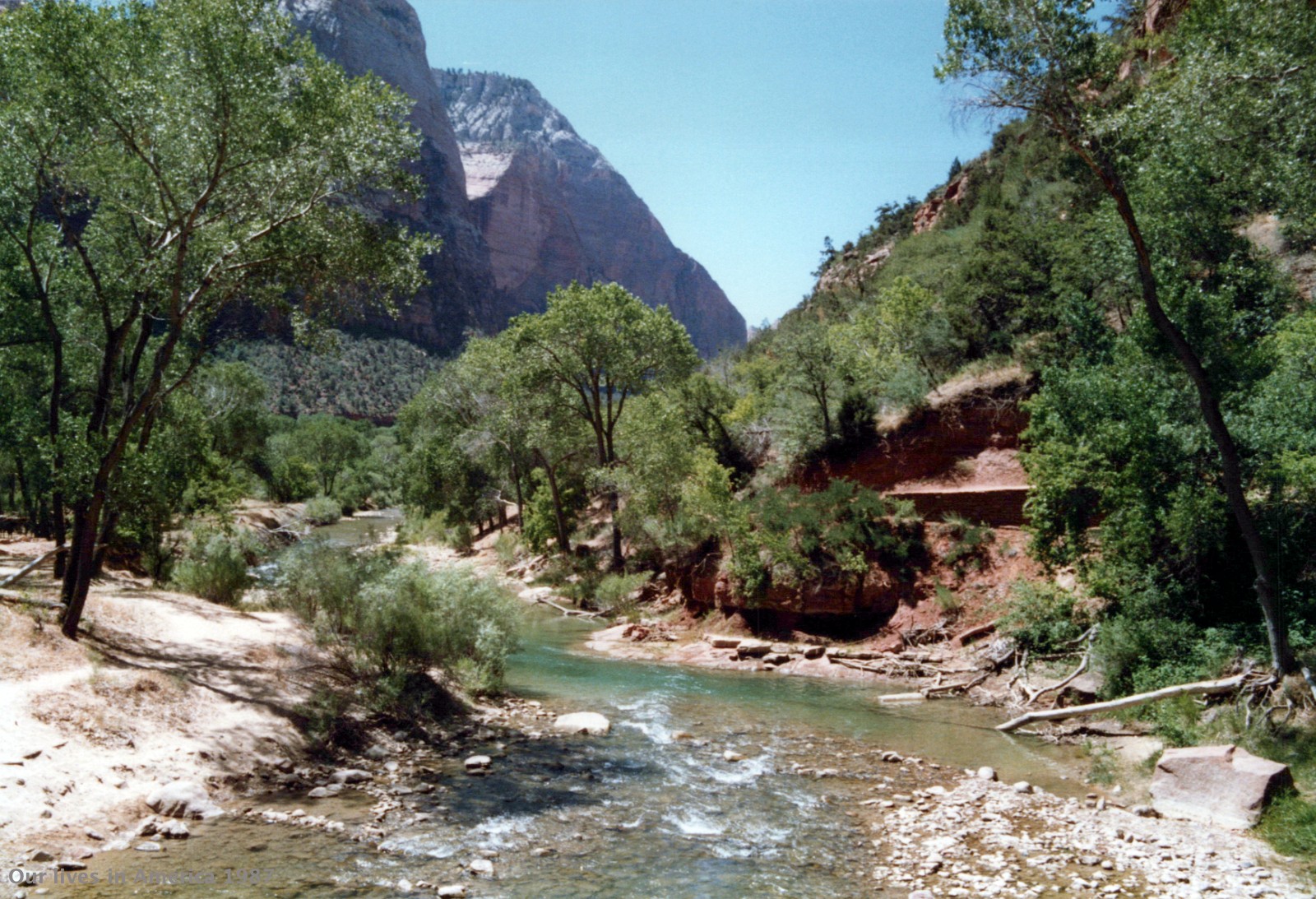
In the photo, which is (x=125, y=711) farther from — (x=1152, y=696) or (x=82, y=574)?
(x=1152, y=696)

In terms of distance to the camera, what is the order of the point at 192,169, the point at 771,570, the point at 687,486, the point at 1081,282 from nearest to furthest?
1. the point at 192,169
2. the point at 771,570
3. the point at 1081,282
4. the point at 687,486

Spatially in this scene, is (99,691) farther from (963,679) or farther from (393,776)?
(963,679)

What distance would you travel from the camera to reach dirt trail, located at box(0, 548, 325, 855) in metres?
8.30

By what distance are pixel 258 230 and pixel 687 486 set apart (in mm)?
17466

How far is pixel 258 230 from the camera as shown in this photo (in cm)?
1399

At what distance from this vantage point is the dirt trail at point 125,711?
27.2 ft

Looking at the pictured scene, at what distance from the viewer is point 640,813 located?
1009 centimetres

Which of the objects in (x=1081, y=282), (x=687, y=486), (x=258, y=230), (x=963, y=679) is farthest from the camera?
(x=687, y=486)

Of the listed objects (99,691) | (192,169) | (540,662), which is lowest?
(540,662)

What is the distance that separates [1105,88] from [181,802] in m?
15.9

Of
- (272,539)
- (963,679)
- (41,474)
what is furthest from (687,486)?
(272,539)

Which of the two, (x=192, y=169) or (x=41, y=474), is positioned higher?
(x=192, y=169)

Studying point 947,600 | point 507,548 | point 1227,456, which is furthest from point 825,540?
point 507,548

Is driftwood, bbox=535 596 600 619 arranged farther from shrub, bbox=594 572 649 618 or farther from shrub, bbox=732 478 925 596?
shrub, bbox=732 478 925 596
